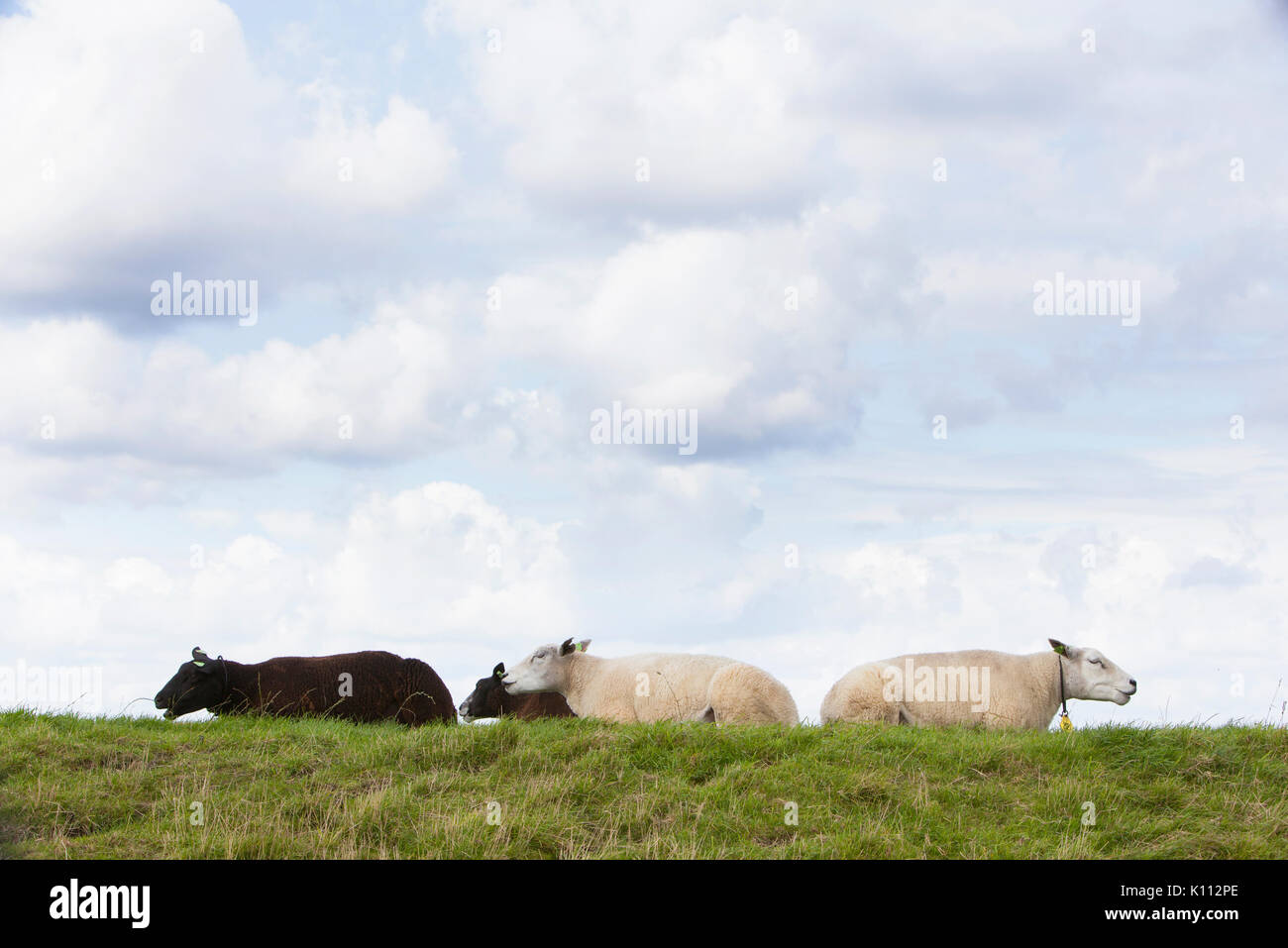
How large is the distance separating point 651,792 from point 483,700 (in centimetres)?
804

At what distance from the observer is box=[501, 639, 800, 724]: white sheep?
15430 mm

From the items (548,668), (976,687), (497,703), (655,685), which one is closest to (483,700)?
(497,703)

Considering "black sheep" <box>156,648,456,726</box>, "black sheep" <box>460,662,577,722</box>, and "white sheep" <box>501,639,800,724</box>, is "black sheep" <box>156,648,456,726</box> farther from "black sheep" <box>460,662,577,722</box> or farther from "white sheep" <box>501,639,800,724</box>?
"white sheep" <box>501,639,800,724</box>

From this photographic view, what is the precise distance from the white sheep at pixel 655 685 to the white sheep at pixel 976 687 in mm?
1106

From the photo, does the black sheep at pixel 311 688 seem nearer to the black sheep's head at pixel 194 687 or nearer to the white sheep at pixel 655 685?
the black sheep's head at pixel 194 687

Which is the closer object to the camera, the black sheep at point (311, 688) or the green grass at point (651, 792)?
the green grass at point (651, 792)

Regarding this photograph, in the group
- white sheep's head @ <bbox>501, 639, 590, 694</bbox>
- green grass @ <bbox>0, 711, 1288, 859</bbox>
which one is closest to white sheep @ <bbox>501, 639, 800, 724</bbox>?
white sheep's head @ <bbox>501, 639, 590, 694</bbox>

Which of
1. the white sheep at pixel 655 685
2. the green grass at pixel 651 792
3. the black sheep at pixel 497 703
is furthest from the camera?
the black sheep at pixel 497 703

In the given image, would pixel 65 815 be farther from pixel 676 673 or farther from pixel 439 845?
pixel 676 673

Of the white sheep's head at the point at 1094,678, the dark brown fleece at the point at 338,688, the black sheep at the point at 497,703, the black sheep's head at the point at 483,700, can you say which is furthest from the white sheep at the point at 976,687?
the dark brown fleece at the point at 338,688

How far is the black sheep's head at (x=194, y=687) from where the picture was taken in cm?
1745

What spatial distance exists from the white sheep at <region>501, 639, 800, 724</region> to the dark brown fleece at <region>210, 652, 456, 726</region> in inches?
56.6
